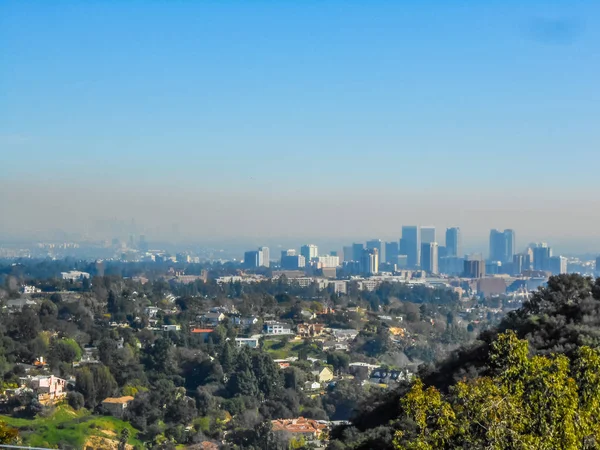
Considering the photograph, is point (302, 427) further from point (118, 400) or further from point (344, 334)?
point (344, 334)

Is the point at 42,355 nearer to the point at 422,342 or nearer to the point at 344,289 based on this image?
the point at 422,342

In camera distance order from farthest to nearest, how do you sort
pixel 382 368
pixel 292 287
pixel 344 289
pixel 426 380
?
pixel 344 289
pixel 292 287
pixel 382 368
pixel 426 380

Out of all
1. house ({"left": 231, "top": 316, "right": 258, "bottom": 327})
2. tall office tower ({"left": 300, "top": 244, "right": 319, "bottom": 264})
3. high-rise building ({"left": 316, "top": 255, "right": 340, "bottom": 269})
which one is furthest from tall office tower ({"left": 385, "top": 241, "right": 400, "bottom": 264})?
house ({"left": 231, "top": 316, "right": 258, "bottom": 327})

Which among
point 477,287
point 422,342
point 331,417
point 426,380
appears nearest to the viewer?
point 426,380

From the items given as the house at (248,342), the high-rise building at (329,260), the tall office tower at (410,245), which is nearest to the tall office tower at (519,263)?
the tall office tower at (410,245)

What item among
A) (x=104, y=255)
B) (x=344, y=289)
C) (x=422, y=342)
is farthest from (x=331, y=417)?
(x=104, y=255)

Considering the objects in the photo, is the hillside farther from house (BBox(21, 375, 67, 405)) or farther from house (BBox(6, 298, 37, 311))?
house (BBox(6, 298, 37, 311))
